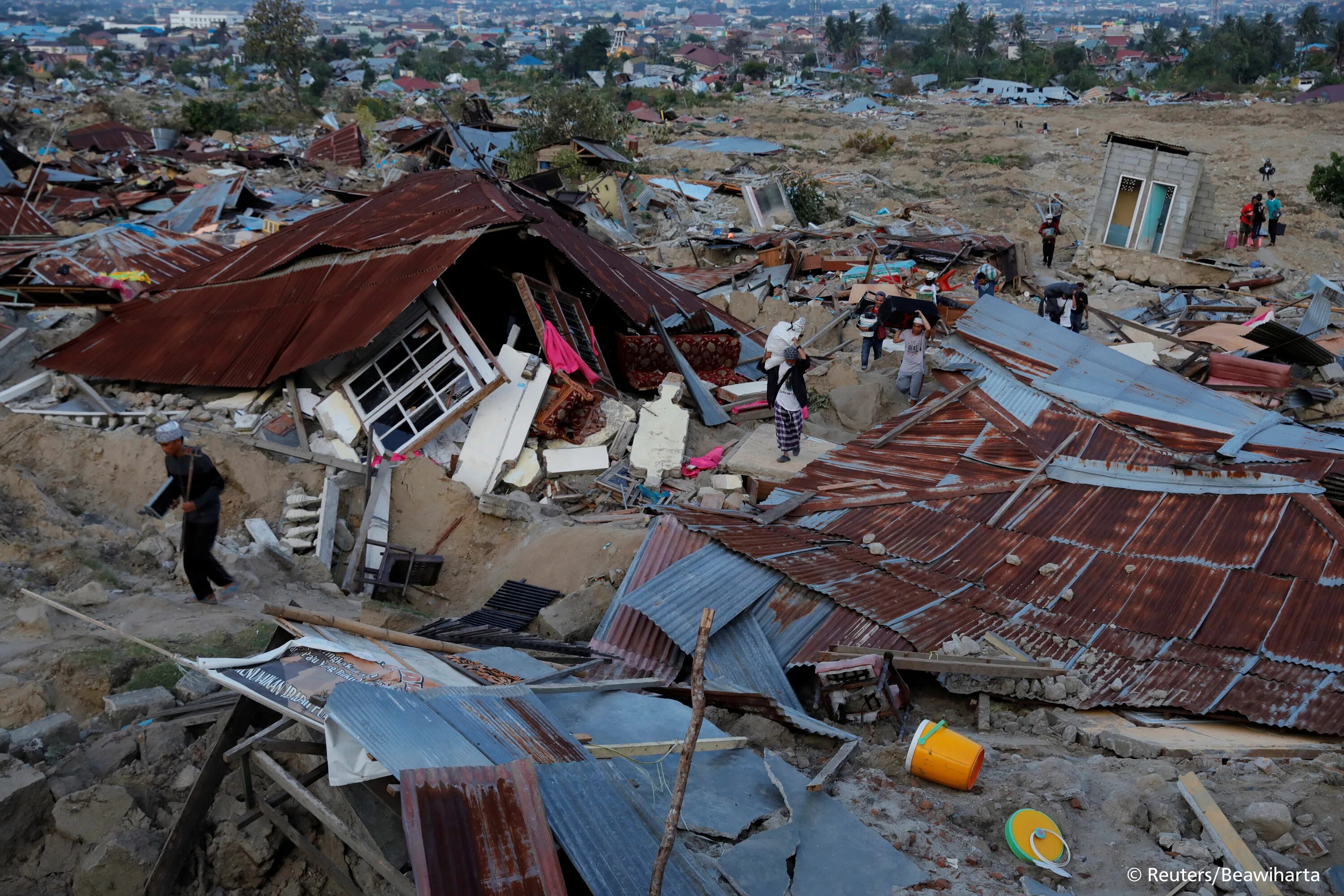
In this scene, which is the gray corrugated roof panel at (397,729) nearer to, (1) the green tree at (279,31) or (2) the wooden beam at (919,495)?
(2) the wooden beam at (919,495)

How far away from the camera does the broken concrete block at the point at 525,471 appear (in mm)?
7711

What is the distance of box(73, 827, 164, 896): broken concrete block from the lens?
10.2ft

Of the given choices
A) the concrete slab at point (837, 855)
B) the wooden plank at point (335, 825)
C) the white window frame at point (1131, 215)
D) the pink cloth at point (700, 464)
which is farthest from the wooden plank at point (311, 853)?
the white window frame at point (1131, 215)

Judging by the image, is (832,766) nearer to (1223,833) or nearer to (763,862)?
(763,862)

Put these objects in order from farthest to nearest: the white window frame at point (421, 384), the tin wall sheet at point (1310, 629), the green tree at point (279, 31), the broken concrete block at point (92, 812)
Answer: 1. the green tree at point (279, 31)
2. the white window frame at point (421, 384)
3. the tin wall sheet at point (1310, 629)
4. the broken concrete block at point (92, 812)

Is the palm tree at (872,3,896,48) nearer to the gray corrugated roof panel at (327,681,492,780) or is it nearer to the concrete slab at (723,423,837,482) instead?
the concrete slab at (723,423,837,482)

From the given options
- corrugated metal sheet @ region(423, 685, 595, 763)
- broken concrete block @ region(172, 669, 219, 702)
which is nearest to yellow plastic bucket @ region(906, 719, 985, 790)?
corrugated metal sheet @ region(423, 685, 595, 763)

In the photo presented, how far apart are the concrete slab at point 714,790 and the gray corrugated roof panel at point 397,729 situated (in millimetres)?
604

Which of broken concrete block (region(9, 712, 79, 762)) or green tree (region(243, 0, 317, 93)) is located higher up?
green tree (region(243, 0, 317, 93))

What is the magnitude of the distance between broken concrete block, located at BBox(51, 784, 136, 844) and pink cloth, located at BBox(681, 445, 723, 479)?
5.09 meters

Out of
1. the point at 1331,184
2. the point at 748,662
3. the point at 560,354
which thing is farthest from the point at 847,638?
the point at 1331,184

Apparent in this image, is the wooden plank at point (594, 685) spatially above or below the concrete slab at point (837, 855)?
below

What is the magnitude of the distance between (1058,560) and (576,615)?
2.73 meters

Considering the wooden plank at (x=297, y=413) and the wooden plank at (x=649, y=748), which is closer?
the wooden plank at (x=649, y=748)
